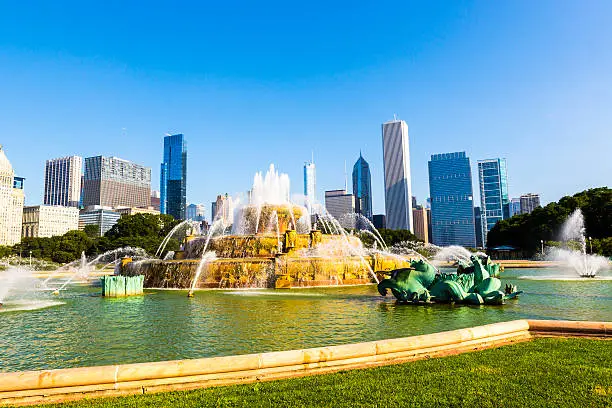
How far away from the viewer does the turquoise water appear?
9.25 m

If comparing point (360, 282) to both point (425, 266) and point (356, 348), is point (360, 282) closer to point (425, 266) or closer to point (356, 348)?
point (425, 266)

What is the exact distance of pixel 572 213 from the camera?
83812 mm

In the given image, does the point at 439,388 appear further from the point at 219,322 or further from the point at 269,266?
the point at 269,266

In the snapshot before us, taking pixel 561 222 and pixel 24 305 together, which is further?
pixel 561 222

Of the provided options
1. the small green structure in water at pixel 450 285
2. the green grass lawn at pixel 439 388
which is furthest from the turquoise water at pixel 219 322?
the green grass lawn at pixel 439 388

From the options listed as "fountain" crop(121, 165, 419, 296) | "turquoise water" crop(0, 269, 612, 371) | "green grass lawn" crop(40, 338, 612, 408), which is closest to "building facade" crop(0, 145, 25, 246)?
"fountain" crop(121, 165, 419, 296)

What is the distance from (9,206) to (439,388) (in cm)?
20992

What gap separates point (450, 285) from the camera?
53.6 ft

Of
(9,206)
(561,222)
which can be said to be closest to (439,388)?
(561,222)

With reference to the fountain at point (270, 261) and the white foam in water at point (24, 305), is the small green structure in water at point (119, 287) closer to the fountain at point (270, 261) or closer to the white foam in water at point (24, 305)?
the white foam in water at point (24, 305)

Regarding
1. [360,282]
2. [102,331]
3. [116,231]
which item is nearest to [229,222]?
[360,282]

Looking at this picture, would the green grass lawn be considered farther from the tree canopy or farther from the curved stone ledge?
the tree canopy

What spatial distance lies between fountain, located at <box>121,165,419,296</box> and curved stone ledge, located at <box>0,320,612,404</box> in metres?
14.4

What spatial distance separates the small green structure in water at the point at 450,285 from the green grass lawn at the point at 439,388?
29.3 ft
